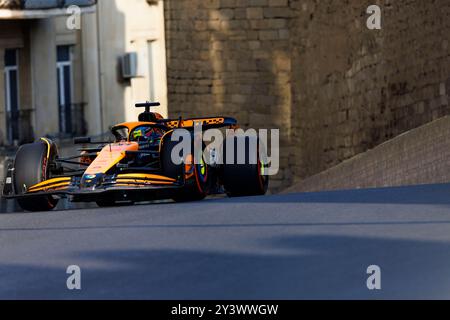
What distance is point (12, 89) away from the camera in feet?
130

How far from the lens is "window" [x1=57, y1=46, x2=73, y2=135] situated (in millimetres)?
40469

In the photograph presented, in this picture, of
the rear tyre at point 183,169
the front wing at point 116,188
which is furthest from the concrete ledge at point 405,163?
the front wing at point 116,188

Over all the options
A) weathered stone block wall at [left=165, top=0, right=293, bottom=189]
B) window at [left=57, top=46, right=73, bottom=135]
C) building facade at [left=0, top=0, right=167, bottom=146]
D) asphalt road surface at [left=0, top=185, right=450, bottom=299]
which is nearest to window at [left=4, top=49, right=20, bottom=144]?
building facade at [left=0, top=0, right=167, bottom=146]

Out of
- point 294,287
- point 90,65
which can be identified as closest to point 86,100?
point 90,65

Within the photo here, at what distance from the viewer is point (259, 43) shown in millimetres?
40469

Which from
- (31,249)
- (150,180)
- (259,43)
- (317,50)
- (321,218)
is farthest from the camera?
(259,43)

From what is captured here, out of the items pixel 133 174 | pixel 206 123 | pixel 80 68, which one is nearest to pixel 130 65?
pixel 80 68

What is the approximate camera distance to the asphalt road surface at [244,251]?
9.83m

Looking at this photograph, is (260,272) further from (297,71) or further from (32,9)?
(297,71)

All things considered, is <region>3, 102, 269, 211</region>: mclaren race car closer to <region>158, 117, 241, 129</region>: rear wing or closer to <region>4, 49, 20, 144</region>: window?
<region>158, 117, 241, 129</region>: rear wing

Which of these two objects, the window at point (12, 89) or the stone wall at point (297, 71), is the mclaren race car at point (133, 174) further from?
the window at point (12, 89)

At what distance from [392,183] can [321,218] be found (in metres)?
12.6

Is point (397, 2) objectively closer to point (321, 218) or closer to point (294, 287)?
point (321, 218)
